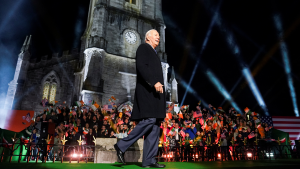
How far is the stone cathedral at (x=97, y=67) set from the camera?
1975cm

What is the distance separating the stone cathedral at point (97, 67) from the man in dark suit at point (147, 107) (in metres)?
15.8

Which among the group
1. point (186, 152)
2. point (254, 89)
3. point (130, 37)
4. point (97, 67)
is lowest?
point (186, 152)

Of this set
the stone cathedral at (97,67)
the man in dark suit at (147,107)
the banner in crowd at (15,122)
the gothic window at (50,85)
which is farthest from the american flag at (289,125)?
the gothic window at (50,85)

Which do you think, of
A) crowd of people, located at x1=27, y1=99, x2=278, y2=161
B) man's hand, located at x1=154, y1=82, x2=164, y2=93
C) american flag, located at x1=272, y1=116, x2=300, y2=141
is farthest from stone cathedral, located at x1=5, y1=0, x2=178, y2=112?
man's hand, located at x1=154, y1=82, x2=164, y2=93

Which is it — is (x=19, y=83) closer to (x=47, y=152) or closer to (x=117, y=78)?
(x=117, y=78)

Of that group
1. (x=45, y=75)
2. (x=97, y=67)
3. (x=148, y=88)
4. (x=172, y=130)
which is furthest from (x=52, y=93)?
(x=148, y=88)

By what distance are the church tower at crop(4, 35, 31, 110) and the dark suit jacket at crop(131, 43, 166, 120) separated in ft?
70.6

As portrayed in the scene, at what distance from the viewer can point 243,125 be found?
943 centimetres

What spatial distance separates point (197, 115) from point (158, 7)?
18.9m

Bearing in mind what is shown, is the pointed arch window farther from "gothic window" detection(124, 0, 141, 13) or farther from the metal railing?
the metal railing

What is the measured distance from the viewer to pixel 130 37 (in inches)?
883

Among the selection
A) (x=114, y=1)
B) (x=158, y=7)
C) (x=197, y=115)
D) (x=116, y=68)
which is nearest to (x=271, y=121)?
(x=197, y=115)

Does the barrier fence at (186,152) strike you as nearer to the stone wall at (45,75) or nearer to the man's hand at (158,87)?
the man's hand at (158,87)

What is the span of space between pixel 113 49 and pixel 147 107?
19.0 meters
